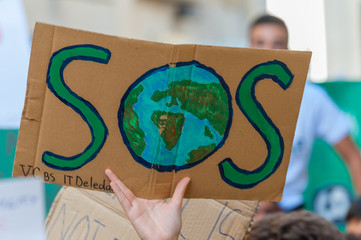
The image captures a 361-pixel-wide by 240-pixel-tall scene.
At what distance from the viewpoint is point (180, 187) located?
102cm

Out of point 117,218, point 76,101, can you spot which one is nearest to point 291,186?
point 117,218

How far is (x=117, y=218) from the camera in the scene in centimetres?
120

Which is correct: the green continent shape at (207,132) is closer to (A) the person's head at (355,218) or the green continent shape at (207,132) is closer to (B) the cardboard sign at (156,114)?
(B) the cardboard sign at (156,114)

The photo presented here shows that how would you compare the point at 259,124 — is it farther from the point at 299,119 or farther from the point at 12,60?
the point at 299,119

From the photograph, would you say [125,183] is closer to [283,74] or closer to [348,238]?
[283,74]

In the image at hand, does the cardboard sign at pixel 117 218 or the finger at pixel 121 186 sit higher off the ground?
the finger at pixel 121 186

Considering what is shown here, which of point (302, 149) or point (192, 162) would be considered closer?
point (192, 162)

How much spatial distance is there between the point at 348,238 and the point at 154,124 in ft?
3.10

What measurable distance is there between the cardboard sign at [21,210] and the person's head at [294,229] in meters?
0.66

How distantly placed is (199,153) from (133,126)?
16 cm

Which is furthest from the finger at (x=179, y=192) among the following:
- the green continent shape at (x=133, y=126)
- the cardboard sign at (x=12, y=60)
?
the cardboard sign at (x=12, y=60)

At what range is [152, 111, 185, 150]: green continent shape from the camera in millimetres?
1012

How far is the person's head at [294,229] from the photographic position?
120 cm

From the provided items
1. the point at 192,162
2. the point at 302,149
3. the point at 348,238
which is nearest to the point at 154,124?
the point at 192,162
